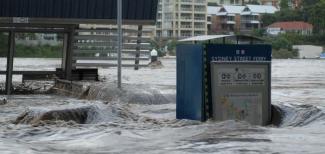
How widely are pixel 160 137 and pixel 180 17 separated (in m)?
92.3

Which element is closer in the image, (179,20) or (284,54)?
(179,20)

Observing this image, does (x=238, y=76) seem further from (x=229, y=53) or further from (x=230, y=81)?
(x=229, y=53)

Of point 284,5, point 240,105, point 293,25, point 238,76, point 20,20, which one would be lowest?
point 240,105

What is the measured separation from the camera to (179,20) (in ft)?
345

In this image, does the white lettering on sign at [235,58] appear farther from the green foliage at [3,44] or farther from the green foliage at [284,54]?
the green foliage at [284,54]

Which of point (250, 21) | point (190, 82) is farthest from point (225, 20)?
point (190, 82)

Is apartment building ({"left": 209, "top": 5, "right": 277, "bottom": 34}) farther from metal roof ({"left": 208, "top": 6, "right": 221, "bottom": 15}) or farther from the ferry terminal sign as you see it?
the ferry terminal sign

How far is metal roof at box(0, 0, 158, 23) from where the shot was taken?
106 ft

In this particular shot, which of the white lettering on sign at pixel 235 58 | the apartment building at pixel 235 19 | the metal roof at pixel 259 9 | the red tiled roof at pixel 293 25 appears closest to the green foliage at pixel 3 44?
the white lettering on sign at pixel 235 58

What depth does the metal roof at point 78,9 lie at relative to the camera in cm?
3244

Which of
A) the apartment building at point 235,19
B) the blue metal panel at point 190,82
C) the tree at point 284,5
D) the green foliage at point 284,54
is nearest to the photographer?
the blue metal panel at point 190,82

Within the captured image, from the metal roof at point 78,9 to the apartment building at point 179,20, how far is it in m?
64.2

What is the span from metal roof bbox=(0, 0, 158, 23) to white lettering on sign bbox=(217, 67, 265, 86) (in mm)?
18149

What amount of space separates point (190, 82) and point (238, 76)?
1.11 m
